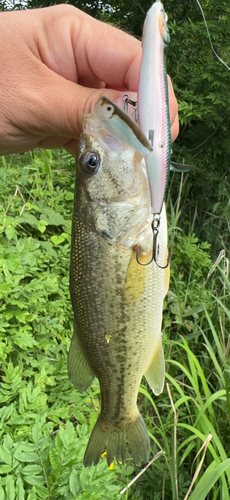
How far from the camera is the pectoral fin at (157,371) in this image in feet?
4.58

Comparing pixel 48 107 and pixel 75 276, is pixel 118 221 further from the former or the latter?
pixel 48 107

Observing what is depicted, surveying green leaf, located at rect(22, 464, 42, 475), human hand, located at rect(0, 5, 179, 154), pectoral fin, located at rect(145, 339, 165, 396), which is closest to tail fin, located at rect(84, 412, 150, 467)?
pectoral fin, located at rect(145, 339, 165, 396)

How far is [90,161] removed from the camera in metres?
1.19

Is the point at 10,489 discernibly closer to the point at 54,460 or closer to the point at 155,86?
the point at 54,460

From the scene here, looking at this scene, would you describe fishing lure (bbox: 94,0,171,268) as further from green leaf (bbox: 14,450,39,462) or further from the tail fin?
green leaf (bbox: 14,450,39,462)

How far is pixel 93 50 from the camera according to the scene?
5.07 ft

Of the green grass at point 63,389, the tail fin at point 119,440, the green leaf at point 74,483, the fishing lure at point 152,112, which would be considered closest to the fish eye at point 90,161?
the fishing lure at point 152,112

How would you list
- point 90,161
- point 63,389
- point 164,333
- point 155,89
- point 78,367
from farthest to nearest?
point 164,333, point 63,389, point 78,367, point 90,161, point 155,89

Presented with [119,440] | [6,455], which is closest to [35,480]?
[6,455]

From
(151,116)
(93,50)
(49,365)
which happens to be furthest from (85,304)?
(49,365)

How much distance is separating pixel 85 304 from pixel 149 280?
23 centimetres

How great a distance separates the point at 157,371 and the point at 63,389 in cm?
104

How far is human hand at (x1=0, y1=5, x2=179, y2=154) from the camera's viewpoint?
4.39 ft

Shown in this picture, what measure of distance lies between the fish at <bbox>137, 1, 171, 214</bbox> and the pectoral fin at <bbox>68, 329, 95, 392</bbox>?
75 centimetres
